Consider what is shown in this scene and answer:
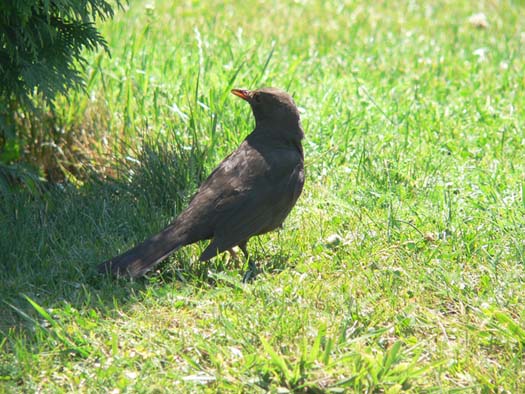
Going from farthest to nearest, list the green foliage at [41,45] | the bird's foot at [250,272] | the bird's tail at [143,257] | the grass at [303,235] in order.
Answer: the green foliage at [41,45]
the bird's foot at [250,272]
the bird's tail at [143,257]
the grass at [303,235]

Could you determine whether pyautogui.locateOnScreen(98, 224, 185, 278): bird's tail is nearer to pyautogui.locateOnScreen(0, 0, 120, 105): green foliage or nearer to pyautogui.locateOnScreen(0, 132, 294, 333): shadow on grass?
pyautogui.locateOnScreen(0, 132, 294, 333): shadow on grass

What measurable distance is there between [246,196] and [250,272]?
426 millimetres

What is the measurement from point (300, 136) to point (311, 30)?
3575 mm

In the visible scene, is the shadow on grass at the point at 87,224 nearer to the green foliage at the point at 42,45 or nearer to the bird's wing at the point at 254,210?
the bird's wing at the point at 254,210

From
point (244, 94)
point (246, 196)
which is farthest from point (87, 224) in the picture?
point (244, 94)

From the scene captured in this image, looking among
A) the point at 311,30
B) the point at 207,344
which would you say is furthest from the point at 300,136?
the point at 311,30

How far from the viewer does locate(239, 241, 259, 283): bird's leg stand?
4.21 meters

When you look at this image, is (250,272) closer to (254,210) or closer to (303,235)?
(254,210)

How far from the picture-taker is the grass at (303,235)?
3.48m

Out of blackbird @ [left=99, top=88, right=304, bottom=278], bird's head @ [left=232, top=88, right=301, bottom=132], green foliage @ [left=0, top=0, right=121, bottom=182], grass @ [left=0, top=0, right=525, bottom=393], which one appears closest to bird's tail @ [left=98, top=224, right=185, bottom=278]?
blackbird @ [left=99, top=88, right=304, bottom=278]

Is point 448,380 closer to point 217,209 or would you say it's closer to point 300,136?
point 217,209

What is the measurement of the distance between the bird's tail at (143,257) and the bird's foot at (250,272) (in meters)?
0.38

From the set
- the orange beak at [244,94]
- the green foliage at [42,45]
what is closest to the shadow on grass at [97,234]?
the orange beak at [244,94]

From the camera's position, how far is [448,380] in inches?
135
